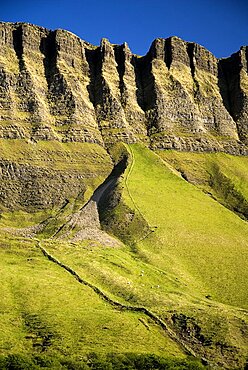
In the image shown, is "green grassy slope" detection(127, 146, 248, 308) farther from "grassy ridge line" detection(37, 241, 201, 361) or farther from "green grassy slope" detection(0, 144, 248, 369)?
"grassy ridge line" detection(37, 241, 201, 361)

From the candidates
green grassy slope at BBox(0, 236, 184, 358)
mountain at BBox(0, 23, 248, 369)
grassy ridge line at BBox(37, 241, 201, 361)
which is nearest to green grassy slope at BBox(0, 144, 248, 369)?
green grassy slope at BBox(0, 236, 184, 358)

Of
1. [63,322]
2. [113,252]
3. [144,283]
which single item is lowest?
[63,322]

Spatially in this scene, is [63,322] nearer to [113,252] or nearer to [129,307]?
[129,307]

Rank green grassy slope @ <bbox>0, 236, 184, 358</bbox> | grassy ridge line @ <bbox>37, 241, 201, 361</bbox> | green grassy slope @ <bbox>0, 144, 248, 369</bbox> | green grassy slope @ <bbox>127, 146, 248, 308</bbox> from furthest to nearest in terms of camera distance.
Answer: green grassy slope @ <bbox>127, 146, 248, 308</bbox> → grassy ridge line @ <bbox>37, 241, 201, 361</bbox> → green grassy slope @ <bbox>0, 144, 248, 369</bbox> → green grassy slope @ <bbox>0, 236, 184, 358</bbox>

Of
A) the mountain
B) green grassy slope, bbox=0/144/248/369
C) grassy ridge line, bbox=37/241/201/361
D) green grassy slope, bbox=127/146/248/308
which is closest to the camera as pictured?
the mountain

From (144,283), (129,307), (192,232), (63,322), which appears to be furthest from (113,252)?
(63,322)

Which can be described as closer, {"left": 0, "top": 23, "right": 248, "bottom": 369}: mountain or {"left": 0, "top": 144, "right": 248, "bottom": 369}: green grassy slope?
{"left": 0, "top": 23, "right": 248, "bottom": 369}: mountain

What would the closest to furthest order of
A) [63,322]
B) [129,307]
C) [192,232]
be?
[63,322] → [129,307] → [192,232]

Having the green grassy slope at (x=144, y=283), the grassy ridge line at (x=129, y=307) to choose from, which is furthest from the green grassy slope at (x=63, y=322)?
the grassy ridge line at (x=129, y=307)

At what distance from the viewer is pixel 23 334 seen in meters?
79.2

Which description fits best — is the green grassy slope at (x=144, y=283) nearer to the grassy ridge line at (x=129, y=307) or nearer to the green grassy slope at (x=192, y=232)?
the green grassy slope at (x=192, y=232)

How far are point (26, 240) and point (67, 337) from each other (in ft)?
184

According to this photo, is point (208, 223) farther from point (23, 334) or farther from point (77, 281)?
point (23, 334)

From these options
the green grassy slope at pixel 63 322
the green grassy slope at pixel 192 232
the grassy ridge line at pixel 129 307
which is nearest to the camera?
the green grassy slope at pixel 63 322
